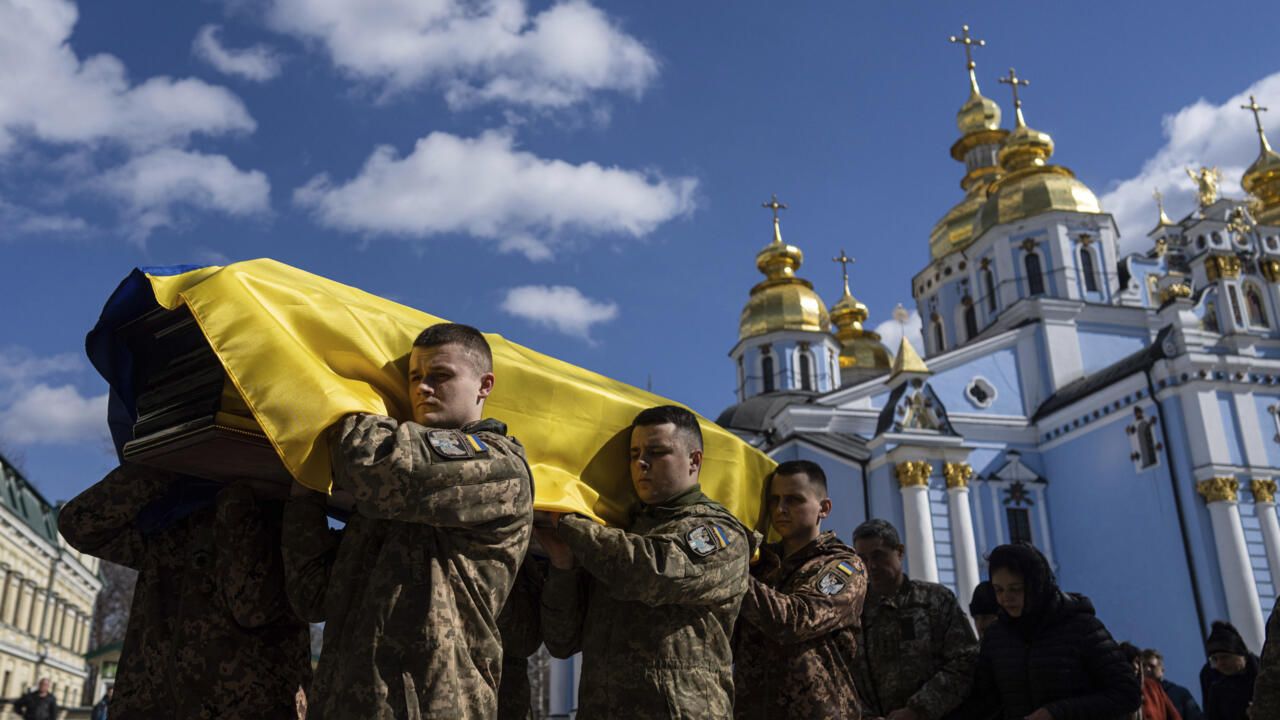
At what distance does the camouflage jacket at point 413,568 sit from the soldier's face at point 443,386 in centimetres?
7

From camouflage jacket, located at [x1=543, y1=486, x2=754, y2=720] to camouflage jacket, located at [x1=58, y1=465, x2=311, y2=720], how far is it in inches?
34.7

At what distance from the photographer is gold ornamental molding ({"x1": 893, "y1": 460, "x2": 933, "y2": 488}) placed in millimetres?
22359

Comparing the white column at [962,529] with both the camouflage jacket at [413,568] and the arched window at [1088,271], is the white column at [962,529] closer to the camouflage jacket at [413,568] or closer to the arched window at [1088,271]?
the arched window at [1088,271]

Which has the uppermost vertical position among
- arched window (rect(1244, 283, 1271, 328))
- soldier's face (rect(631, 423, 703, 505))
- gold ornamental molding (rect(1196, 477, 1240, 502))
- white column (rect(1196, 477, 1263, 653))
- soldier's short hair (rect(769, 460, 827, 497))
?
arched window (rect(1244, 283, 1271, 328))

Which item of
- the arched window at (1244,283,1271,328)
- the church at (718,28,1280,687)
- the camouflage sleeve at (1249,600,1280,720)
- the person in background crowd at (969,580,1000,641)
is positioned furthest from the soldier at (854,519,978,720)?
the arched window at (1244,283,1271,328)

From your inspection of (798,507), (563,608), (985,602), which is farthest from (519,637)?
(985,602)

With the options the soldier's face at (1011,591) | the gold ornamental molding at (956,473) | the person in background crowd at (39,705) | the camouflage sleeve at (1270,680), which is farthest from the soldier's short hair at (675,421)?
the gold ornamental molding at (956,473)

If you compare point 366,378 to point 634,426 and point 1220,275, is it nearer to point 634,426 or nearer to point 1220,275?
point 634,426

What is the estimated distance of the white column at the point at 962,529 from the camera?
21547 millimetres

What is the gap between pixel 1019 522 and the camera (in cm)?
2481

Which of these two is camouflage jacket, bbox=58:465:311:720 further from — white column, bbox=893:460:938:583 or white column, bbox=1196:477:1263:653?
white column, bbox=1196:477:1263:653

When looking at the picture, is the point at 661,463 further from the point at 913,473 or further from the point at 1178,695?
the point at 913,473

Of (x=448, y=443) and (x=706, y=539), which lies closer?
(x=448, y=443)

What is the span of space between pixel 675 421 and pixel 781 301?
3037cm
